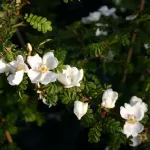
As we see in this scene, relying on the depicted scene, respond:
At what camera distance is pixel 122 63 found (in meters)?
2.18

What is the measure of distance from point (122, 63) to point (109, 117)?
661 millimetres

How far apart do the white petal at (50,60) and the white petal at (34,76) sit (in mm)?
57

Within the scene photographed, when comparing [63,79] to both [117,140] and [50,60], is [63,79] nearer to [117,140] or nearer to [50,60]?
[50,60]

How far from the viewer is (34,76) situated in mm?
1426

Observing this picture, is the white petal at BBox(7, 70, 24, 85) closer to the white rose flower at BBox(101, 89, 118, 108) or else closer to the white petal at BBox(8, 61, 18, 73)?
the white petal at BBox(8, 61, 18, 73)

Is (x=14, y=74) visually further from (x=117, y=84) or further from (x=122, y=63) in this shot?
(x=117, y=84)

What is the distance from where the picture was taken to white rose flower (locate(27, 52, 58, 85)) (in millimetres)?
1422

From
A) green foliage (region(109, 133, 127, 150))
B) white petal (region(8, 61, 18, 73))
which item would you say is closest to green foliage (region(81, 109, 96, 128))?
green foliage (region(109, 133, 127, 150))

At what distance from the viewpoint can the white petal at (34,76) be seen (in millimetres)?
1421

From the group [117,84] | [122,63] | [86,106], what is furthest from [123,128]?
[117,84]

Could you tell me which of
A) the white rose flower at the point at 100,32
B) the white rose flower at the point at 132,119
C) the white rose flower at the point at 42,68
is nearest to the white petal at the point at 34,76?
the white rose flower at the point at 42,68

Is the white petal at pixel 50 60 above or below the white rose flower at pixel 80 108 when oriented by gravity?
above

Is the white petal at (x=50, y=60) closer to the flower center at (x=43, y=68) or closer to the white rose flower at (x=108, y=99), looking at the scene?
the flower center at (x=43, y=68)

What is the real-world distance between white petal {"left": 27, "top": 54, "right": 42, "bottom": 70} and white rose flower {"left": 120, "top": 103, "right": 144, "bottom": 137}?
15.2 inches
